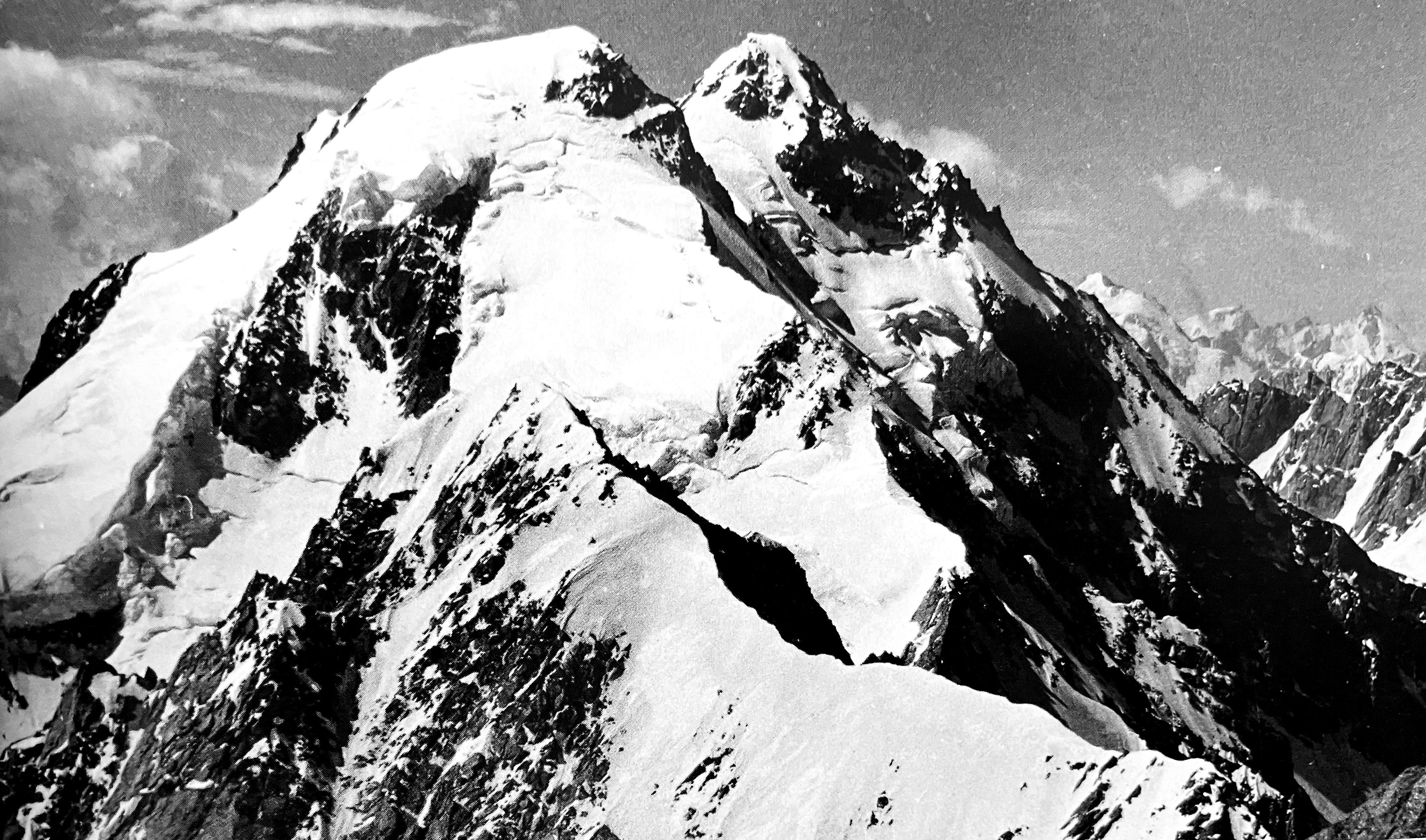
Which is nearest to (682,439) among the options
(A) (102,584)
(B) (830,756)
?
(A) (102,584)

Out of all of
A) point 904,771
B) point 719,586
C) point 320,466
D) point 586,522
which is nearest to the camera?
point 904,771

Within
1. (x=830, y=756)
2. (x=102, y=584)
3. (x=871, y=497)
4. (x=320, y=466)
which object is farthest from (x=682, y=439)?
(x=830, y=756)

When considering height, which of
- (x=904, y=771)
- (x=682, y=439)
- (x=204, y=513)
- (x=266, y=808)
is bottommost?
(x=266, y=808)

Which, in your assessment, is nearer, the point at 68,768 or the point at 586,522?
the point at 586,522

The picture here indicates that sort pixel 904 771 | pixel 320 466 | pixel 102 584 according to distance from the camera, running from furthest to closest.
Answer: pixel 320 466 < pixel 102 584 < pixel 904 771

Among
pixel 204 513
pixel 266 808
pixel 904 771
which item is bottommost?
pixel 266 808

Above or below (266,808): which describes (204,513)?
above

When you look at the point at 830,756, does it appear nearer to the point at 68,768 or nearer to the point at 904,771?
the point at 904,771

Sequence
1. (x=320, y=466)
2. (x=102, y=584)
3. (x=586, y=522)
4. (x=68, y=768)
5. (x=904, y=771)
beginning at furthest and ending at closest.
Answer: (x=320, y=466), (x=102, y=584), (x=68, y=768), (x=586, y=522), (x=904, y=771)

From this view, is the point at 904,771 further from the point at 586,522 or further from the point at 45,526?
the point at 45,526
